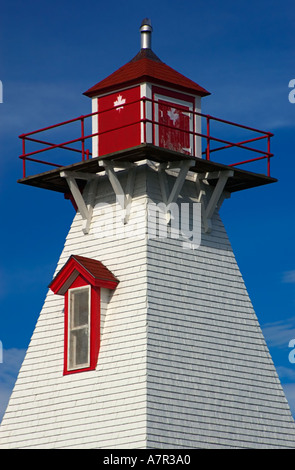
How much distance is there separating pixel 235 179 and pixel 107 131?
3.65 m

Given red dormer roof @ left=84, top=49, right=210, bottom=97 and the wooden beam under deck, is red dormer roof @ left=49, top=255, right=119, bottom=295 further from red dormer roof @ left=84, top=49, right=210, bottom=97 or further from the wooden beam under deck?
red dormer roof @ left=84, top=49, right=210, bottom=97

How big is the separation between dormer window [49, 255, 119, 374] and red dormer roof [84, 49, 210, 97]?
4321 millimetres

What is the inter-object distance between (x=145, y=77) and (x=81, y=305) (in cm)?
557

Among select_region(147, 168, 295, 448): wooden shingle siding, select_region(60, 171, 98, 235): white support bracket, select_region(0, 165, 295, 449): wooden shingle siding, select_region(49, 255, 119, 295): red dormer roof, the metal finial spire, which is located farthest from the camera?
the metal finial spire

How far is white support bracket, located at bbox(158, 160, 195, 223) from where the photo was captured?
3159cm

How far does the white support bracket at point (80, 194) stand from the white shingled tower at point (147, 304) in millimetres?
34

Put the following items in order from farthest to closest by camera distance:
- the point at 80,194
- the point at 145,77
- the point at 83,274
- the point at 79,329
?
1. the point at 80,194
2. the point at 145,77
3. the point at 79,329
4. the point at 83,274

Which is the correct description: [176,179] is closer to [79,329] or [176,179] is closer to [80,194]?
[80,194]

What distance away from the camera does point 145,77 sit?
32.3 metres

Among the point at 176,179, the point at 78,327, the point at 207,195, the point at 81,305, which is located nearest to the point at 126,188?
the point at 176,179

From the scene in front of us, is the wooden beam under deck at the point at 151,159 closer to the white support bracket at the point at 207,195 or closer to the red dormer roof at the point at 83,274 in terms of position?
the white support bracket at the point at 207,195

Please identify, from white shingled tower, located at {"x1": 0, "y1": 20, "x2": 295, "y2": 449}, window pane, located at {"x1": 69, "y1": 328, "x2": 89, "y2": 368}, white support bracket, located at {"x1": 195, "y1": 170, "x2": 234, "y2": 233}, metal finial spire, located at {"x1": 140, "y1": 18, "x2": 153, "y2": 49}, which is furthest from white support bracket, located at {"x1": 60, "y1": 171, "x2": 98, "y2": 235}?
metal finial spire, located at {"x1": 140, "y1": 18, "x2": 153, "y2": 49}

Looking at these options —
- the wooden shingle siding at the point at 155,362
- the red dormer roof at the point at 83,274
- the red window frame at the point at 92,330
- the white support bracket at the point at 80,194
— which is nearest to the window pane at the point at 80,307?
the red window frame at the point at 92,330
